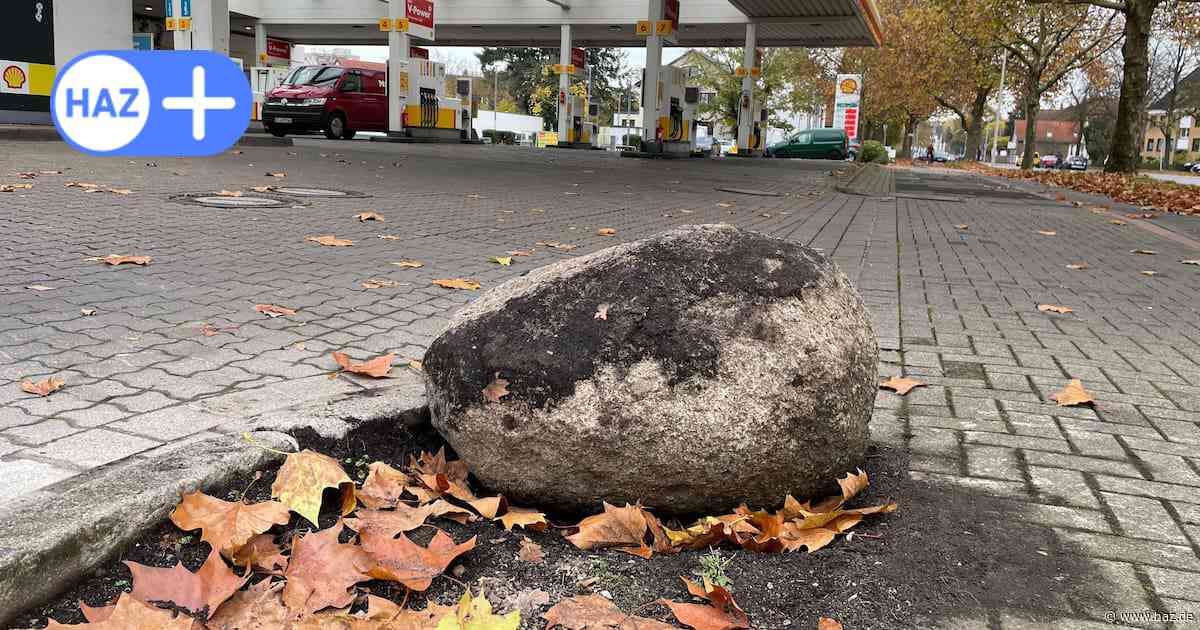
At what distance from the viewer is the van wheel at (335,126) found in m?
26.3

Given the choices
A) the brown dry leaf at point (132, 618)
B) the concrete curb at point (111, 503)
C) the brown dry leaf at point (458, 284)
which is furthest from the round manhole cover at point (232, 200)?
the brown dry leaf at point (132, 618)

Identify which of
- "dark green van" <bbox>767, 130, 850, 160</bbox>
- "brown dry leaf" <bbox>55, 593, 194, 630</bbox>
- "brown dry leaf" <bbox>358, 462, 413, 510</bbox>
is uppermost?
"dark green van" <bbox>767, 130, 850, 160</bbox>

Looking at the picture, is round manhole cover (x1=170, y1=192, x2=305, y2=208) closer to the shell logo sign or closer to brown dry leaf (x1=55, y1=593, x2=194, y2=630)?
brown dry leaf (x1=55, y1=593, x2=194, y2=630)

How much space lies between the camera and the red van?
25.3 m

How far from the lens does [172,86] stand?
18.4m

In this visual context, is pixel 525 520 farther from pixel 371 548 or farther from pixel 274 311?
pixel 274 311

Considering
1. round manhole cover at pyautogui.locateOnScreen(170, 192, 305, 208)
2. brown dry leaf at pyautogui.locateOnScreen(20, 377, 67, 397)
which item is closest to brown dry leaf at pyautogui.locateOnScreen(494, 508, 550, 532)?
brown dry leaf at pyautogui.locateOnScreen(20, 377, 67, 397)

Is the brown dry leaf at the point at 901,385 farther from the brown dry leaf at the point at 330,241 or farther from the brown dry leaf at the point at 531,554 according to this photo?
the brown dry leaf at the point at 330,241

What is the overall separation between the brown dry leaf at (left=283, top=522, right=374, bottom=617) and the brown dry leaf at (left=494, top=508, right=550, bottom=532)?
0.46 meters

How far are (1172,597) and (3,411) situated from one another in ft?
11.4

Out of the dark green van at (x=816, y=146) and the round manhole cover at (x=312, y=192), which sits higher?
the dark green van at (x=816, y=146)

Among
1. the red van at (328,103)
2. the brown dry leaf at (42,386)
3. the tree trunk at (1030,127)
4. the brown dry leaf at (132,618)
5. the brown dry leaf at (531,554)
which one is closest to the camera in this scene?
the brown dry leaf at (132,618)

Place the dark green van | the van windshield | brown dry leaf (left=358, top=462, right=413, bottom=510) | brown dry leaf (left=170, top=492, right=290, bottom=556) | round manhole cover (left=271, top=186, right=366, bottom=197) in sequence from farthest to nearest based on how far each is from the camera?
the dark green van
the van windshield
round manhole cover (left=271, top=186, right=366, bottom=197)
brown dry leaf (left=358, top=462, right=413, bottom=510)
brown dry leaf (left=170, top=492, right=290, bottom=556)

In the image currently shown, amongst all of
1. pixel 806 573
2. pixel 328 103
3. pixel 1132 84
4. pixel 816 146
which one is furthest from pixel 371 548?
pixel 816 146
